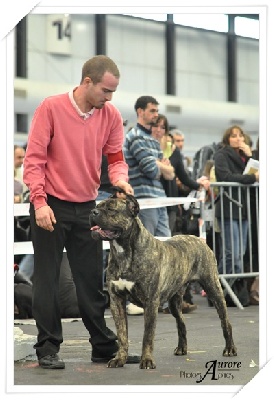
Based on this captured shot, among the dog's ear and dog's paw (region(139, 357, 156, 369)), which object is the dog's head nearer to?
the dog's ear

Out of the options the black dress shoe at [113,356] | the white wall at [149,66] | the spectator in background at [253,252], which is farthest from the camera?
the white wall at [149,66]

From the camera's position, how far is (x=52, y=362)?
573cm

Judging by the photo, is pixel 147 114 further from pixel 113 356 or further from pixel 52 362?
pixel 52 362

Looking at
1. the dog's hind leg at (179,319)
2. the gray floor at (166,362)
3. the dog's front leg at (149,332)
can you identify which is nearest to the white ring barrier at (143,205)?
the gray floor at (166,362)

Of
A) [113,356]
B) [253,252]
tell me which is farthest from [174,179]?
[113,356]

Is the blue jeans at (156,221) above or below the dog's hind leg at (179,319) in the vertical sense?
above

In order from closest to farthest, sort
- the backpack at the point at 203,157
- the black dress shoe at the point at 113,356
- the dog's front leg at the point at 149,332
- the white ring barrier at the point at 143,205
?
the dog's front leg at the point at 149,332
the black dress shoe at the point at 113,356
the white ring barrier at the point at 143,205
the backpack at the point at 203,157

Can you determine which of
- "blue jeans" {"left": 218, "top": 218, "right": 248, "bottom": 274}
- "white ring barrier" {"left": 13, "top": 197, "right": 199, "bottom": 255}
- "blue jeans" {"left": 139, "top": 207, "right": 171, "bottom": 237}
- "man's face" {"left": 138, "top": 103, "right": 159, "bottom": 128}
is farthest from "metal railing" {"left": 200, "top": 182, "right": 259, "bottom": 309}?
"man's face" {"left": 138, "top": 103, "right": 159, "bottom": 128}

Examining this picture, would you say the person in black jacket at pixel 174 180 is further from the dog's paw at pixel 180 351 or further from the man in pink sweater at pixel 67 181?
the man in pink sweater at pixel 67 181

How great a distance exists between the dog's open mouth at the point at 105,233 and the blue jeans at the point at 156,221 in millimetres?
3092

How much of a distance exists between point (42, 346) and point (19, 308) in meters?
2.91

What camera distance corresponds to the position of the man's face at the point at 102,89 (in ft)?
18.3
